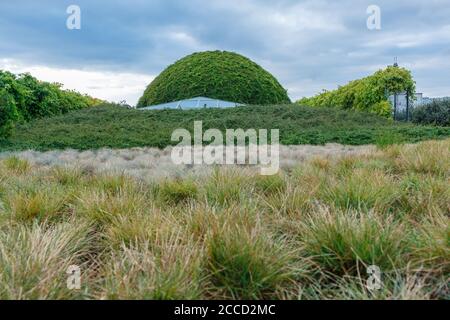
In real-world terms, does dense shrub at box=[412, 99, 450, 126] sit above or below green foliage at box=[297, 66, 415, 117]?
below

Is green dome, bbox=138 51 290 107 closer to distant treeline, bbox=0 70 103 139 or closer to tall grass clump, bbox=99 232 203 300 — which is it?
distant treeline, bbox=0 70 103 139

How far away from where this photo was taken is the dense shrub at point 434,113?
1509 cm

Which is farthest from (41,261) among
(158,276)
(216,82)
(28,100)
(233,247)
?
(216,82)

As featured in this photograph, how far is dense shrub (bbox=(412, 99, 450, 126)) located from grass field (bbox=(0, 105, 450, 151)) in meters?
1.86

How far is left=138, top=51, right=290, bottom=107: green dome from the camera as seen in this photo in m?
24.8

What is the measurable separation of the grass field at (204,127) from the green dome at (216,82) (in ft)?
23.5

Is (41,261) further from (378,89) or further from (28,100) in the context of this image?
(378,89)

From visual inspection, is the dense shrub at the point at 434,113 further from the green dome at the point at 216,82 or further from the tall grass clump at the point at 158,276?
the tall grass clump at the point at 158,276

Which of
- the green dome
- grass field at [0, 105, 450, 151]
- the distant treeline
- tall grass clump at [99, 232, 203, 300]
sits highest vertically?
the green dome

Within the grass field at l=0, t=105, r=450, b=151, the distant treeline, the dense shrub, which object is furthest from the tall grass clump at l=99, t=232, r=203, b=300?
the dense shrub
